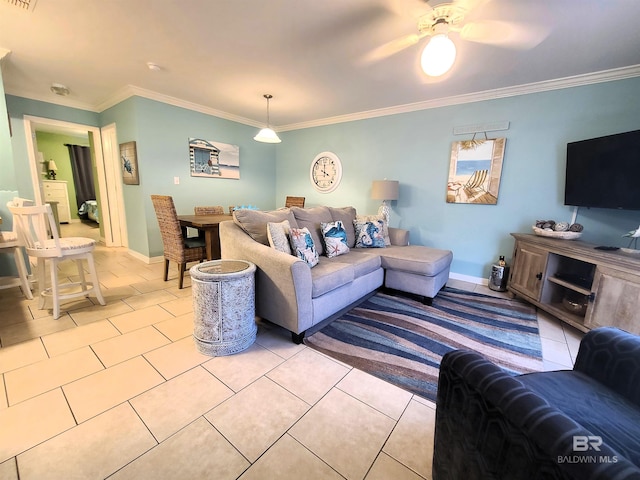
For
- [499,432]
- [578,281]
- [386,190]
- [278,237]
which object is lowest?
[578,281]

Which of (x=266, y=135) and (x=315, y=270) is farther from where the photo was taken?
(x=266, y=135)

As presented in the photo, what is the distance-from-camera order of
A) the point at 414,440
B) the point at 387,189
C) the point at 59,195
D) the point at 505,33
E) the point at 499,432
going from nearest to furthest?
the point at 499,432, the point at 414,440, the point at 505,33, the point at 387,189, the point at 59,195

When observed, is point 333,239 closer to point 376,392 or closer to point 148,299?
point 376,392

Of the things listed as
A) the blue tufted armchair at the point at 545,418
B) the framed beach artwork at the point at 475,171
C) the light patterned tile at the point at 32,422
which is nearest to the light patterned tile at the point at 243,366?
the light patterned tile at the point at 32,422

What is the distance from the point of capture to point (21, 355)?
5.78 ft

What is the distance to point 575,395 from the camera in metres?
0.91

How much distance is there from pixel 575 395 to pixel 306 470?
1054 millimetres

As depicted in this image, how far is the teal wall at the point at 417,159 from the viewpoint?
9.05 feet

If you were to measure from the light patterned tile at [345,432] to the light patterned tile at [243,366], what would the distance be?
1.47 feet

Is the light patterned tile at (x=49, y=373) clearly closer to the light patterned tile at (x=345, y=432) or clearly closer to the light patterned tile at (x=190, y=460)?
the light patterned tile at (x=190, y=460)

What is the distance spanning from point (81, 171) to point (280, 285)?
8.79 metres

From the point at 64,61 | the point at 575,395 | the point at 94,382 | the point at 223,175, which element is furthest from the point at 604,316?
the point at 64,61

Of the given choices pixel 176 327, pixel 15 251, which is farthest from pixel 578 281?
pixel 15 251

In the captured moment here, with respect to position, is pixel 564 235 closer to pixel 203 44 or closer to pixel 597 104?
pixel 597 104
